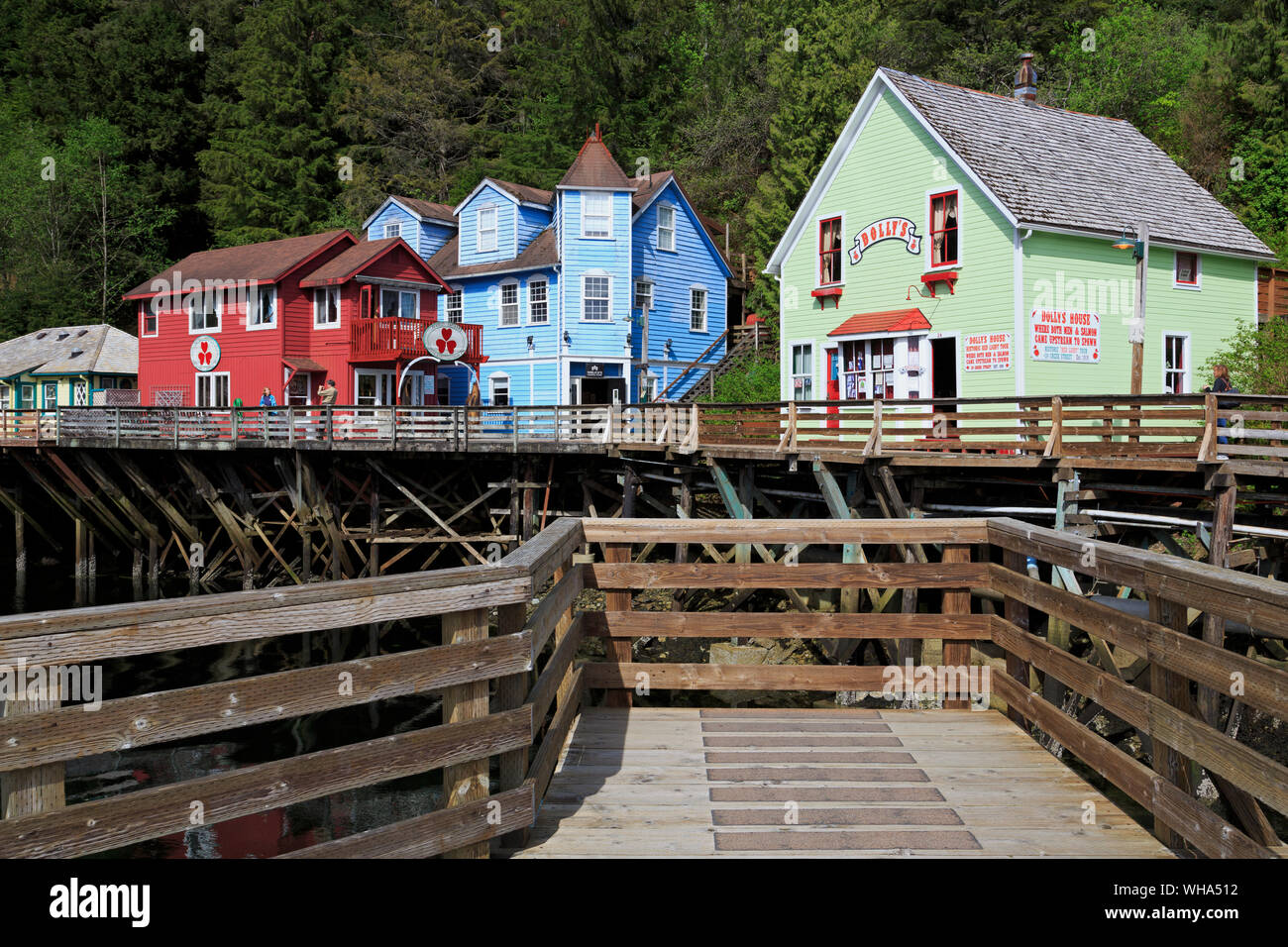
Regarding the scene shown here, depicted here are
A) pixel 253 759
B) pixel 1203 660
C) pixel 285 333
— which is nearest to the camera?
pixel 1203 660

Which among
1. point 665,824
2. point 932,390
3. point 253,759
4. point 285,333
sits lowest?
point 253,759

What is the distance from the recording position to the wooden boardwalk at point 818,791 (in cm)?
446

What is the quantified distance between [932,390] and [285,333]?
74.9ft

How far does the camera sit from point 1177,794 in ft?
13.8

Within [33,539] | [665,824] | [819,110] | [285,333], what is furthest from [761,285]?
[665,824]

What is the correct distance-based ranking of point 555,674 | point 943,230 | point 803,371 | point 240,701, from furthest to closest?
point 803,371, point 943,230, point 555,674, point 240,701

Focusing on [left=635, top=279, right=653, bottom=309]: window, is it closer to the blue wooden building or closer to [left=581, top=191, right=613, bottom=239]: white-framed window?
the blue wooden building

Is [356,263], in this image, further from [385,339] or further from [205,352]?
[205,352]

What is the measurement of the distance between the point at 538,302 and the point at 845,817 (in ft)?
113

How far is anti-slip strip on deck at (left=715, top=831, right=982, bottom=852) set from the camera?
4375 millimetres

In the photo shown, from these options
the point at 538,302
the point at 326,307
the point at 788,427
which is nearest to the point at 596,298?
the point at 538,302

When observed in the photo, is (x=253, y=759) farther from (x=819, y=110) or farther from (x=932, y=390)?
(x=819, y=110)

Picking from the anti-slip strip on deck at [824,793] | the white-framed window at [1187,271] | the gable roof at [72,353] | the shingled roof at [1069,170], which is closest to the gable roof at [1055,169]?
the shingled roof at [1069,170]

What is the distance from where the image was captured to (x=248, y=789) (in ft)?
11.1
